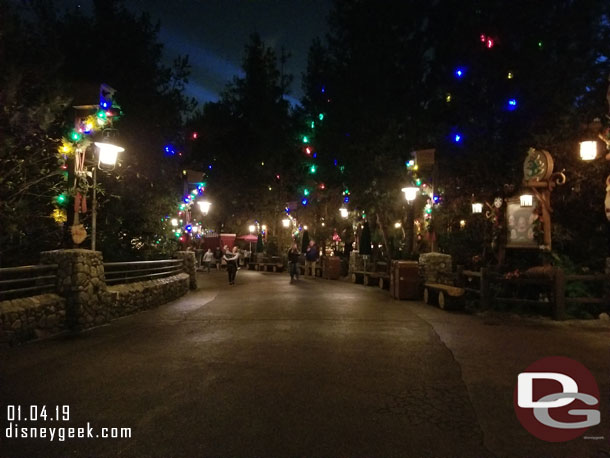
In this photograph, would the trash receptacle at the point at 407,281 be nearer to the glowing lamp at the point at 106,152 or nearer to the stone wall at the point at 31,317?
the glowing lamp at the point at 106,152

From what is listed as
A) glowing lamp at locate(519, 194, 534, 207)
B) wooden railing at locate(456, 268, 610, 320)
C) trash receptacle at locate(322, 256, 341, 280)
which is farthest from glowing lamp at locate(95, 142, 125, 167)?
trash receptacle at locate(322, 256, 341, 280)

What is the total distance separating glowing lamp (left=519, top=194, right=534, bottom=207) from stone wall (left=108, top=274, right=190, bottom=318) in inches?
430

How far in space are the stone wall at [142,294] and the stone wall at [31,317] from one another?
1686 mm

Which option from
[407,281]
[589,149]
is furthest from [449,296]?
[589,149]

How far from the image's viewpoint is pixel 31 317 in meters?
8.67

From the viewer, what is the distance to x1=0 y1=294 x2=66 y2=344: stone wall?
808 centimetres

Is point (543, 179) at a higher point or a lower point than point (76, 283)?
higher

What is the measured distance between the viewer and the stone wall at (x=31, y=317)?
8.08 m

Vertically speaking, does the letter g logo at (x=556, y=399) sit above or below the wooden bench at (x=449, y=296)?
below

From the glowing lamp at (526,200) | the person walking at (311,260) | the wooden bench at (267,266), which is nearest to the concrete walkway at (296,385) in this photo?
the glowing lamp at (526,200)

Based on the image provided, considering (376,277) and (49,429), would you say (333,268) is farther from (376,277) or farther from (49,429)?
(49,429)

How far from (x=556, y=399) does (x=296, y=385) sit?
2957mm

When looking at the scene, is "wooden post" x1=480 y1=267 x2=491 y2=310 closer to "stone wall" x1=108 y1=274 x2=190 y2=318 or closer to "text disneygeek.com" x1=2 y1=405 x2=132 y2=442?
"stone wall" x1=108 y1=274 x2=190 y2=318

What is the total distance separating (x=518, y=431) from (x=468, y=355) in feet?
10.1
